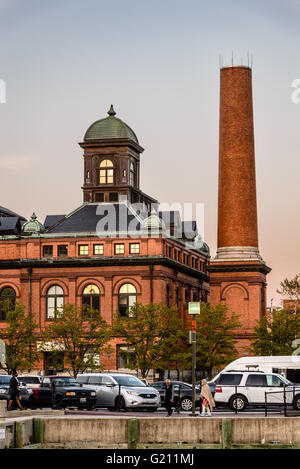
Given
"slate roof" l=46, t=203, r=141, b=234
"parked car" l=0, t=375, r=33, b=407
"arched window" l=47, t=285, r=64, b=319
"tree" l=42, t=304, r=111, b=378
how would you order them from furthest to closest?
"slate roof" l=46, t=203, r=141, b=234
"arched window" l=47, t=285, r=64, b=319
"tree" l=42, t=304, r=111, b=378
"parked car" l=0, t=375, r=33, b=407

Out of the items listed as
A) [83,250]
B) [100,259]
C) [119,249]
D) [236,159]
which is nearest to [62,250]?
[83,250]

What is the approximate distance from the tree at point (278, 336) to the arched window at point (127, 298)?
13.8 meters

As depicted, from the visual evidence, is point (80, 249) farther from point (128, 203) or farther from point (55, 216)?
point (55, 216)

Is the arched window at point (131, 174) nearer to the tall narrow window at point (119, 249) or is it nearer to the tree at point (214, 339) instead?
the tall narrow window at point (119, 249)

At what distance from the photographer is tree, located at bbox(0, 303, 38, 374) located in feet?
338

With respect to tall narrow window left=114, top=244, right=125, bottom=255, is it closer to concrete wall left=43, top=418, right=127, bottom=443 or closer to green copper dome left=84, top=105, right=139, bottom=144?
green copper dome left=84, top=105, right=139, bottom=144

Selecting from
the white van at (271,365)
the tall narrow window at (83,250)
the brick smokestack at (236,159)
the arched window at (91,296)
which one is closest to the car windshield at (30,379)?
the white van at (271,365)

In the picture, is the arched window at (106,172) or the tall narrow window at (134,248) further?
the arched window at (106,172)

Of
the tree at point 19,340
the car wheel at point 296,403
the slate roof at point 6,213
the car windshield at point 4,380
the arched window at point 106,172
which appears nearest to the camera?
the car wheel at point 296,403

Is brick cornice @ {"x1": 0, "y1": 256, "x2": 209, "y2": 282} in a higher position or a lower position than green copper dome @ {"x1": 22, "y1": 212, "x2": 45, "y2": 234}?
lower

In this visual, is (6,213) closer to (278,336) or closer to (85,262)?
(85,262)

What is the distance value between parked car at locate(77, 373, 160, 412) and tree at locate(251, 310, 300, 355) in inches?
1607

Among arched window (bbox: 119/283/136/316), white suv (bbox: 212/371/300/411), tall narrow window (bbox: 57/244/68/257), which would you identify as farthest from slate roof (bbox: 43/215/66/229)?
white suv (bbox: 212/371/300/411)

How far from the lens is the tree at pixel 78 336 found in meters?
101
